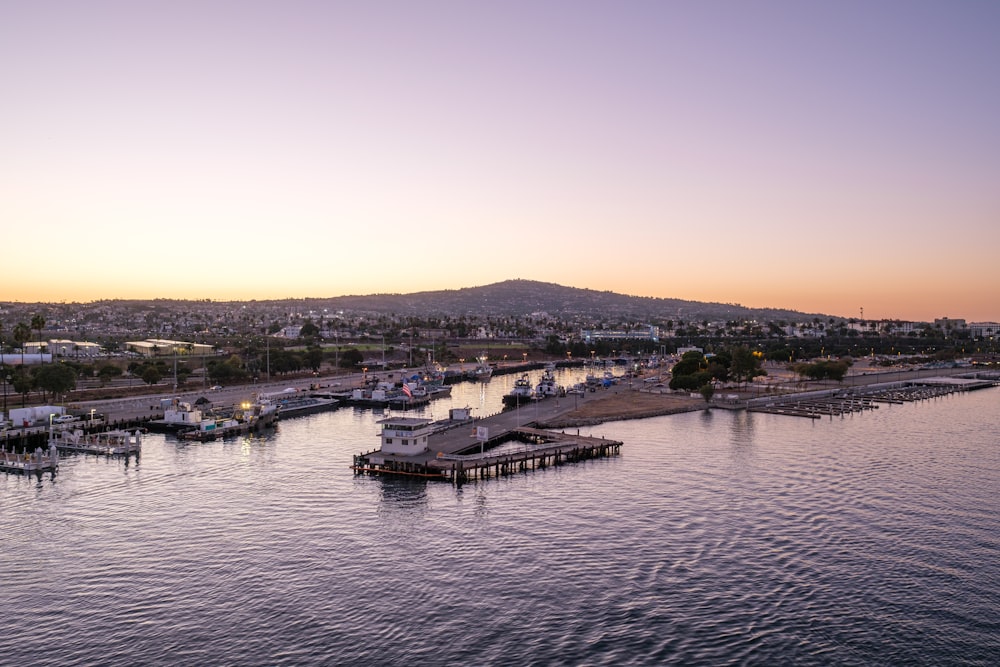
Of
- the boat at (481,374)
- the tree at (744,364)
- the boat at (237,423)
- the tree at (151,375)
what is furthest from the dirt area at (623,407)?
the tree at (151,375)

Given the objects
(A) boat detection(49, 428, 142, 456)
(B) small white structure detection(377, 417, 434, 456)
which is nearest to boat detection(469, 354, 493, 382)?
(A) boat detection(49, 428, 142, 456)

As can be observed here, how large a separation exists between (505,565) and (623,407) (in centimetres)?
5596

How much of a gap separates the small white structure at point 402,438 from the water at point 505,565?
3541mm

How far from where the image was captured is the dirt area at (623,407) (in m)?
77.6

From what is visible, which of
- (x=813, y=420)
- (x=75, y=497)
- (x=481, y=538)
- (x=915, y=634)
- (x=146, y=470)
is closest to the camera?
(x=915, y=634)

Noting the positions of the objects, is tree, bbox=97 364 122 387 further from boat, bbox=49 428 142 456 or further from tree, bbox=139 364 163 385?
boat, bbox=49 428 142 456

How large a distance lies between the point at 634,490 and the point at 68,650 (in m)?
32.2

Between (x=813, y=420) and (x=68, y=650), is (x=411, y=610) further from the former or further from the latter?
(x=813, y=420)

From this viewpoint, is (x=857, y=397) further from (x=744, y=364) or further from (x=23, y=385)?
(x=23, y=385)

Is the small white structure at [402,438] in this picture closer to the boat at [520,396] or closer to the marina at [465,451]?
the marina at [465,451]

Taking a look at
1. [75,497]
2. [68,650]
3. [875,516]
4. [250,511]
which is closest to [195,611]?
[68,650]

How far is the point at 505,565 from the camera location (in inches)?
1300

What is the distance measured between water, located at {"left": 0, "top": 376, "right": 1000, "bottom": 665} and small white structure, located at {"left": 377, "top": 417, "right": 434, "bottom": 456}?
3.54 meters

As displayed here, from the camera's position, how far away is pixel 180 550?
34.3 metres
